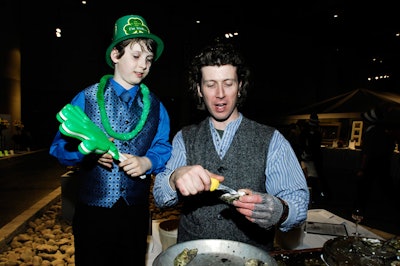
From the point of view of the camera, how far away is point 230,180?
5.07ft

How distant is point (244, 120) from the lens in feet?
5.46

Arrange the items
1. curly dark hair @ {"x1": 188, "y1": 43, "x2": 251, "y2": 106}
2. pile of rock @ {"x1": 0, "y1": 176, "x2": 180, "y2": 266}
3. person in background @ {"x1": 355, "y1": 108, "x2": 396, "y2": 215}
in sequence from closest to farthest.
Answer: curly dark hair @ {"x1": 188, "y1": 43, "x2": 251, "y2": 106} < pile of rock @ {"x1": 0, "y1": 176, "x2": 180, "y2": 266} < person in background @ {"x1": 355, "y1": 108, "x2": 396, "y2": 215}

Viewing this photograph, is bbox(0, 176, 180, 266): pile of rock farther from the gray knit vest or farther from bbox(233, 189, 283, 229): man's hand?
bbox(233, 189, 283, 229): man's hand

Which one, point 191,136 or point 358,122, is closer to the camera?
point 191,136

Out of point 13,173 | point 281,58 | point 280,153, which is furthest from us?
point 281,58

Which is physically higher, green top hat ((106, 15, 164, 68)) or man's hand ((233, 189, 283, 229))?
green top hat ((106, 15, 164, 68))

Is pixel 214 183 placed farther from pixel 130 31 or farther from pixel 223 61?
pixel 130 31

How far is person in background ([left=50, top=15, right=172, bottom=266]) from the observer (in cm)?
180

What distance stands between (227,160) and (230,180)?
0.36 feet

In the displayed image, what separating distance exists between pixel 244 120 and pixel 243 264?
Result: 2.67 ft

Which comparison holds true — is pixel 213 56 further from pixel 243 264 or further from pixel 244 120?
pixel 243 264

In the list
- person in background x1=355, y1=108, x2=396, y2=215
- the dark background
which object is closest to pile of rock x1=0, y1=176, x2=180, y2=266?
person in background x1=355, y1=108, x2=396, y2=215

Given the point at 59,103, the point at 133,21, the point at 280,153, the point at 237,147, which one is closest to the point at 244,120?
the point at 237,147

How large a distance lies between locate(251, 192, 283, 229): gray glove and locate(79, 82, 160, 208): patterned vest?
38.4 inches
